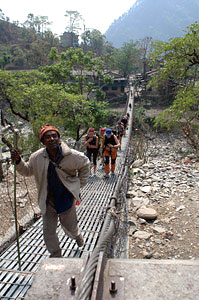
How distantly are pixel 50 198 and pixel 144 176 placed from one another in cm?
733

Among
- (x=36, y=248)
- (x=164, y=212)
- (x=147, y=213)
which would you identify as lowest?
(x=164, y=212)

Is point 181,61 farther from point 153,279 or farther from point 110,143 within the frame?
point 153,279

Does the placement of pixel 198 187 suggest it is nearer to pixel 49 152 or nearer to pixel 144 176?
pixel 144 176

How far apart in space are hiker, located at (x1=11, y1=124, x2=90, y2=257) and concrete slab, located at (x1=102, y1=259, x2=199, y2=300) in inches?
35.8

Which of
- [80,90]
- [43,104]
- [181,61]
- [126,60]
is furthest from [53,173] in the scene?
[126,60]

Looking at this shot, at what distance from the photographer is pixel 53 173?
2.00 meters

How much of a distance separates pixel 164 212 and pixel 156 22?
211267mm

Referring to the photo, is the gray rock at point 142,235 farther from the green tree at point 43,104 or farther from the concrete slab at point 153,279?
the green tree at point 43,104

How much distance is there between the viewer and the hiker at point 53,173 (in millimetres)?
1966

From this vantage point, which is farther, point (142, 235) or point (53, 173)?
point (142, 235)

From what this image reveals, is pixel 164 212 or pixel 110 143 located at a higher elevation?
pixel 110 143

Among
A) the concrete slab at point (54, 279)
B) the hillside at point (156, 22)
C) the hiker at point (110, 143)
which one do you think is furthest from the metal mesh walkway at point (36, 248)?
the hillside at point (156, 22)

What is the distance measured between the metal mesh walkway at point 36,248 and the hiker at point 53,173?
1.30 ft

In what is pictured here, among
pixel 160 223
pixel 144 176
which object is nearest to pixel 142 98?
pixel 144 176
